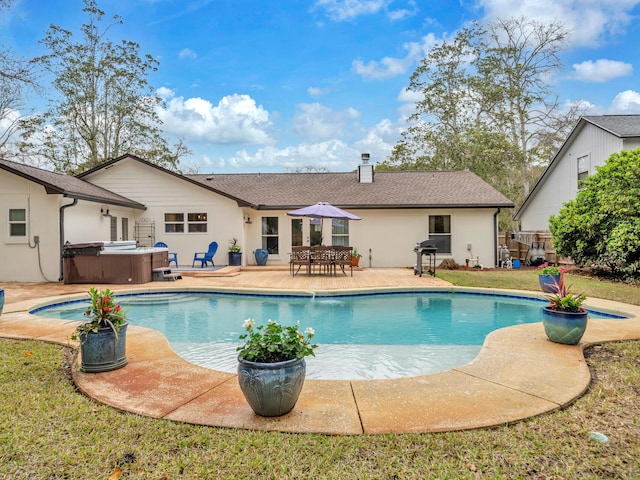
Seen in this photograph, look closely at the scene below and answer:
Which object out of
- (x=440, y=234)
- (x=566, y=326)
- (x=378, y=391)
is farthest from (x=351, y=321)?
(x=440, y=234)

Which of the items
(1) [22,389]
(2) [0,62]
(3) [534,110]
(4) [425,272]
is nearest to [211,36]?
(2) [0,62]

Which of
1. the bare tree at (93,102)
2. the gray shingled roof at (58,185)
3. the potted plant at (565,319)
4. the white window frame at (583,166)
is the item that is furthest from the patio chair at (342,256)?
the bare tree at (93,102)

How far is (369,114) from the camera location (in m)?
22.9

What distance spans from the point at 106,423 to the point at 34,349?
2.59m

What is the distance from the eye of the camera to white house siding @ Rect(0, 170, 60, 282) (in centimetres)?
1099

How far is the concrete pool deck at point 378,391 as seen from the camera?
9.31 feet

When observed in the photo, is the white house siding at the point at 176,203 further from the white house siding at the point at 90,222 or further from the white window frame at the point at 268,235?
the white window frame at the point at 268,235

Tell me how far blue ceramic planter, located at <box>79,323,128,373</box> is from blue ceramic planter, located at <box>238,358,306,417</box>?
1.88 m

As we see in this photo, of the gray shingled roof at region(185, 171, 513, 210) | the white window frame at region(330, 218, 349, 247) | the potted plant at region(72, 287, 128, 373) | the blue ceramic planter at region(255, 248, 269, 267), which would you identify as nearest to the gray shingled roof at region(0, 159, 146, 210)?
the gray shingled roof at region(185, 171, 513, 210)

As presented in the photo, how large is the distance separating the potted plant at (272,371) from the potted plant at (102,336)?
6.06 feet

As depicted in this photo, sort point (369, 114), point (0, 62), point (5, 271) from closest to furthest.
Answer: point (0, 62) → point (5, 271) → point (369, 114)

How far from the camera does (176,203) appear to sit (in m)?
14.5

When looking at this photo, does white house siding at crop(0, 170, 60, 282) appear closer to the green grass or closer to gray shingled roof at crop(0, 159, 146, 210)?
gray shingled roof at crop(0, 159, 146, 210)

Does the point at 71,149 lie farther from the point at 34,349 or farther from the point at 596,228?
the point at 596,228
